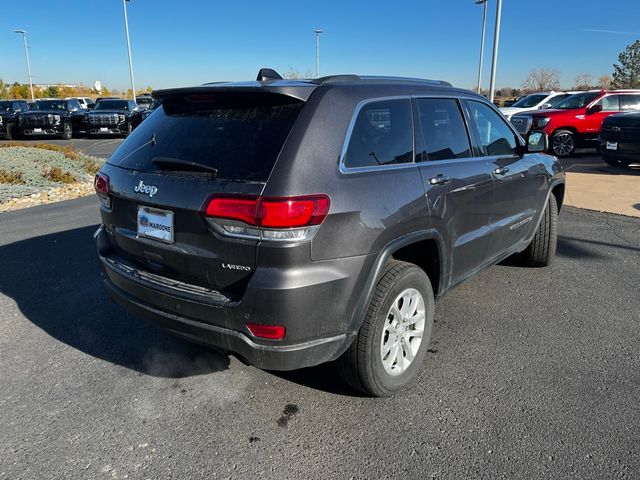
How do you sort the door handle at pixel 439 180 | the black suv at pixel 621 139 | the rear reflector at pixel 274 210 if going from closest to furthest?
1. the rear reflector at pixel 274 210
2. the door handle at pixel 439 180
3. the black suv at pixel 621 139

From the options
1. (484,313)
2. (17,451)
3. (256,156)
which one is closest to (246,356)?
(256,156)

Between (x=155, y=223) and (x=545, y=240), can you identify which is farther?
(x=545, y=240)

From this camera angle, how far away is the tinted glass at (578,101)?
46.9ft

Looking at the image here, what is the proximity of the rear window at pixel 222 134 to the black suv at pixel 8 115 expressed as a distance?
Answer: 2151cm

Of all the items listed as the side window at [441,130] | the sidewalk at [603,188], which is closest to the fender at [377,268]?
the side window at [441,130]

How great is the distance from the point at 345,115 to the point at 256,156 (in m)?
0.52

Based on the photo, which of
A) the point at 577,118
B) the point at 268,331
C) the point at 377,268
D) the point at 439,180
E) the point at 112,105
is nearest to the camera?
the point at 268,331

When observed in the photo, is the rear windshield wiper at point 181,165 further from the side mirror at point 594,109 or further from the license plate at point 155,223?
the side mirror at point 594,109

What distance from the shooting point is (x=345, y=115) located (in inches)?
100

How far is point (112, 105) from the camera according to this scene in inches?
877

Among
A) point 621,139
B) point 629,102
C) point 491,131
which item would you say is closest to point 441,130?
point 491,131

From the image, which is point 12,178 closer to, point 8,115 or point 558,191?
point 558,191

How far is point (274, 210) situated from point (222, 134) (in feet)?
2.06

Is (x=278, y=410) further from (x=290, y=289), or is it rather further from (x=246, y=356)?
(x=290, y=289)
